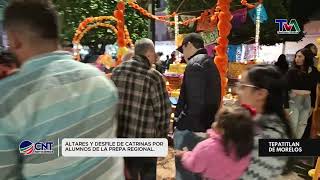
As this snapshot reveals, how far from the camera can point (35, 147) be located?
2.85ft

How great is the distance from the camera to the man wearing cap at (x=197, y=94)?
2.19m

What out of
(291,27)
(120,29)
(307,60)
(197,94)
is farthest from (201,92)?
(120,29)

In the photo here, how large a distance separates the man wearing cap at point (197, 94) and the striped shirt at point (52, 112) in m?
1.26

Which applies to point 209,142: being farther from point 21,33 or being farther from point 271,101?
point 21,33

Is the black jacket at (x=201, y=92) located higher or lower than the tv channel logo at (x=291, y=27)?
lower

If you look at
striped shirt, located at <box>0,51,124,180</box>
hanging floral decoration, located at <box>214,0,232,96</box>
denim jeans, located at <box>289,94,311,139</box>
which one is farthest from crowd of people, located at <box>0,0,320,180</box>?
denim jeans, located at <box>289,94,311,139</box>

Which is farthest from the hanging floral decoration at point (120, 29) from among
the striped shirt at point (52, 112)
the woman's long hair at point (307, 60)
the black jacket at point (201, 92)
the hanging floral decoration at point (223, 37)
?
the striped shirt at point (52, 112)

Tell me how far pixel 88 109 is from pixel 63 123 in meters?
0.06

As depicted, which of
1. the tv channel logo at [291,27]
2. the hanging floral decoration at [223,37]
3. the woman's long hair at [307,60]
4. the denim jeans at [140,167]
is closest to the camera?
the denim jeans at [140,167]

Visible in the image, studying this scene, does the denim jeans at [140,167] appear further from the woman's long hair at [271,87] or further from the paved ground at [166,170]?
the woman's long hair at [271,87]

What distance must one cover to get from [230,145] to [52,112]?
2.05 feet

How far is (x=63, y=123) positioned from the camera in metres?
0.89

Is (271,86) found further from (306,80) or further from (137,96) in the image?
(306,80)

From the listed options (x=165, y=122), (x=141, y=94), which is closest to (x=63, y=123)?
(x=141, y=94)
